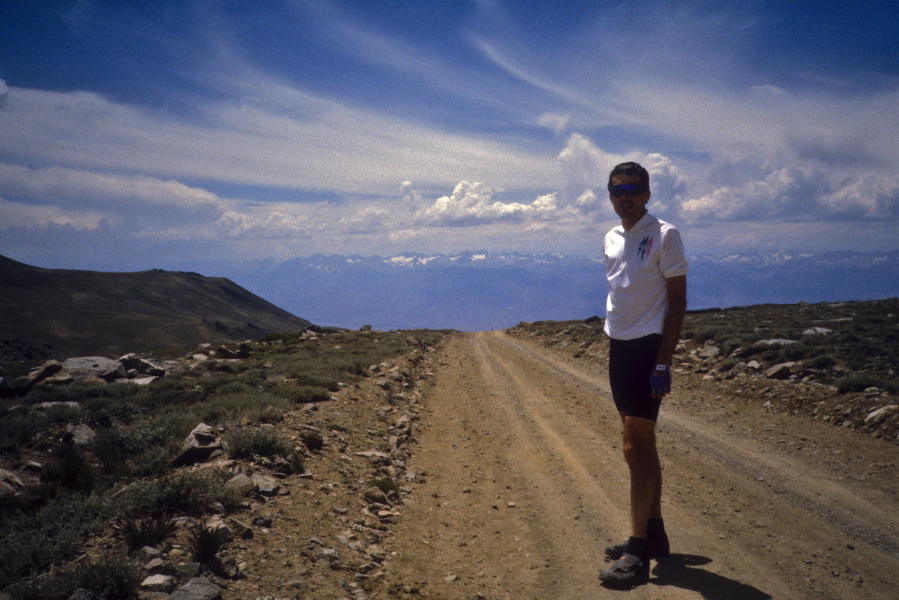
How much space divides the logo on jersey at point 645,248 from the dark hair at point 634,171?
1.75 feet

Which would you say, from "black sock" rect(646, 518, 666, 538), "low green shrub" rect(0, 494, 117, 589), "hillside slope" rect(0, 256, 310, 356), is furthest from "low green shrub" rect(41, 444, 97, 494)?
"hillside slope" rect(0, 256, 310, 356)

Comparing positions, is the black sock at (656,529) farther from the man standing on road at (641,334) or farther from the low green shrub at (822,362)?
the low green shrub at (822,362)

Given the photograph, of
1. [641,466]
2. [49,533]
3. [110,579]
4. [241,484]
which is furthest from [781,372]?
[49,533]

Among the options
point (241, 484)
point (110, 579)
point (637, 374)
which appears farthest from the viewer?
→ point (241, 484)

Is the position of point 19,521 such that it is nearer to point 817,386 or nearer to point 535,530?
point 535,530

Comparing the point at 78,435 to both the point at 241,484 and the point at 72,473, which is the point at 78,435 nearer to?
the point at 72,473

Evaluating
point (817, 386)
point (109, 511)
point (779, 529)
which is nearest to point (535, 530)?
point (779, 529)

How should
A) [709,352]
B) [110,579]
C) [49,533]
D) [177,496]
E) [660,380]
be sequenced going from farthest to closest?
[709,352]
[177,496]
[49,533]
[660,380]
[110,579]

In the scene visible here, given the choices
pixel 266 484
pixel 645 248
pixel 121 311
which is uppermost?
pixel 645 248

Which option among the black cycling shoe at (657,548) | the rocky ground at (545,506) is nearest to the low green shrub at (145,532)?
the rocky ground at (545,506)

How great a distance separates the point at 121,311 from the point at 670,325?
103630 millimetres

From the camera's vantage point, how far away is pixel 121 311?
87750 mm

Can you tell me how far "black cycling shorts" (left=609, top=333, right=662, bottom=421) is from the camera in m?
3.93

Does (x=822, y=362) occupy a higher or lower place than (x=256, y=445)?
higher
